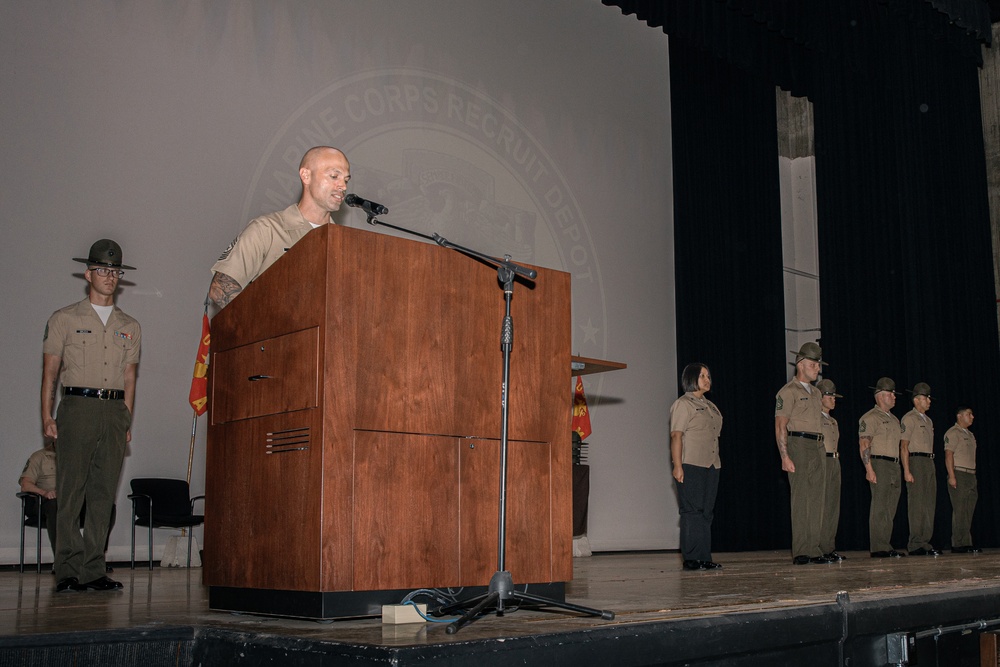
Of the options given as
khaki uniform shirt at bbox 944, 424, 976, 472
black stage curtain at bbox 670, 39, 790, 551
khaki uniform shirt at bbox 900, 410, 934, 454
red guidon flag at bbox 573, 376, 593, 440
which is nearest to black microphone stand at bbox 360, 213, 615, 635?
red guidon flag at bbox 573, 376, 593, 440

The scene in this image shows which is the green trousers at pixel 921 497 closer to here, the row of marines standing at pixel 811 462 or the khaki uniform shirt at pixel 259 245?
the row of marines standing at pixel 811 462

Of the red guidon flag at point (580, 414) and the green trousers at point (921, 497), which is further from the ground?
the red guidon flag at point (580, 414)

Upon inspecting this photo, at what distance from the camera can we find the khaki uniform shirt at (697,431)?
220 inches

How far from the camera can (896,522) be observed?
32.3 feet

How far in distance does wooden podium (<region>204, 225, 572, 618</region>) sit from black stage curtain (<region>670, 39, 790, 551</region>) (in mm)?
6909

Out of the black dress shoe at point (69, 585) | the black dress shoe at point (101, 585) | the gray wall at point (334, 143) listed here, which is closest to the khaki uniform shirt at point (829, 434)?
the gray wall at point (334, 143)

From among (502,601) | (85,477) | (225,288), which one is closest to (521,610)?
(502,601)

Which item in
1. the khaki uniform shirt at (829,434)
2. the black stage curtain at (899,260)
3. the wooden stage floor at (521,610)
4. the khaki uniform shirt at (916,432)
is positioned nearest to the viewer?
the wooden stage floor at (521,610)

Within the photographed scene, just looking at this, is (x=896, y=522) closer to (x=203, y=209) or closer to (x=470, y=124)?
(x=470, y=124)

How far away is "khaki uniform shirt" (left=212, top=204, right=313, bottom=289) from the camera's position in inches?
100

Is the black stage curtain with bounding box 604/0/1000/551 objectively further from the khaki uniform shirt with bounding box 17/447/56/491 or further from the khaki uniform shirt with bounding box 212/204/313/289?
the khaki uniform shirt with bounding box 212/204/313/289

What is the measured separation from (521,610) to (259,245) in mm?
1187

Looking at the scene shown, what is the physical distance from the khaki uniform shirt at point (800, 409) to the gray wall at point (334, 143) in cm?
224

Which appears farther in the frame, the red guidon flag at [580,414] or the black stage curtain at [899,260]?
the black stage curtain at [899,260]
